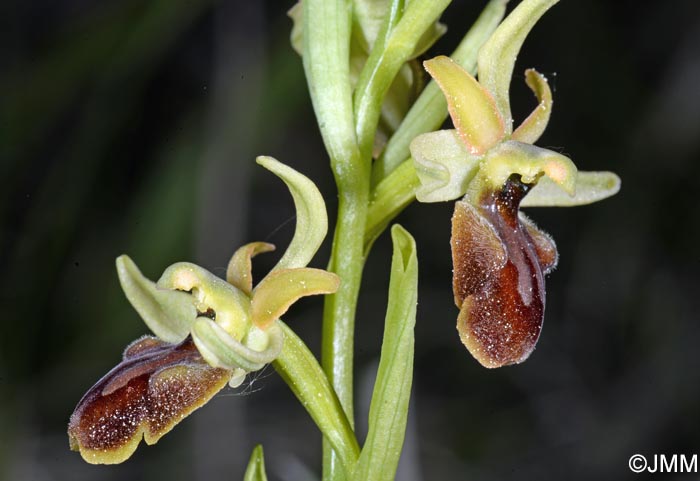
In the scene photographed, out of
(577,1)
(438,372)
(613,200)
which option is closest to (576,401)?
(438,372)

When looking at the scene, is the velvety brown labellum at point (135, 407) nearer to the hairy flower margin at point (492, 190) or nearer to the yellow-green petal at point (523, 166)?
the hairy flower margin at point (492, 190)

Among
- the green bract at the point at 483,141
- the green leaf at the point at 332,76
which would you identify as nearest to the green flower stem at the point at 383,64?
the green leaf at the point at 332,76

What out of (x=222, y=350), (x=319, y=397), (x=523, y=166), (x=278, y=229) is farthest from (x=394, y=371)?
(x=278, y=229)

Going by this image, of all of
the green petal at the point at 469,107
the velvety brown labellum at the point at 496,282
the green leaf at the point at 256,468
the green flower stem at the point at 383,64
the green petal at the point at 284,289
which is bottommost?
the green leaf at the point at 256,468

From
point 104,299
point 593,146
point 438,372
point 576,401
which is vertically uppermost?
point 104,299

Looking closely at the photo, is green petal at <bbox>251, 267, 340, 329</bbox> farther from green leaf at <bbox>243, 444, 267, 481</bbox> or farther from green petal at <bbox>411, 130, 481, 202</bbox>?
green leaf at <bbox>243, 444, 267, 481</bbox>

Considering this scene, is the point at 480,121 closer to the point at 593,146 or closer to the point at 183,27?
the point at 183,27

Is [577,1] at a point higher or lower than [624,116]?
higher
